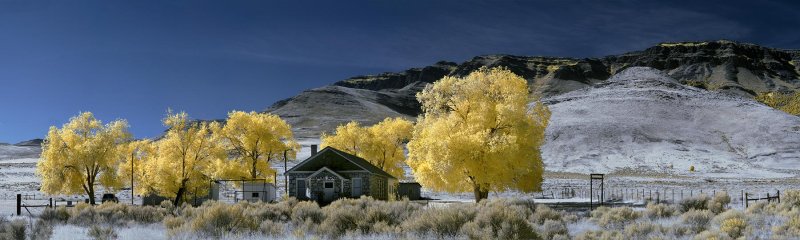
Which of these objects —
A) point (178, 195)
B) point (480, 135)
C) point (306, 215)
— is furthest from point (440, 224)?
point (178, 195)

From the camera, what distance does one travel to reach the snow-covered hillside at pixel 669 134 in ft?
338

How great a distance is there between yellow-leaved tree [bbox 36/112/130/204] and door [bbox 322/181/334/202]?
15897 millimetres

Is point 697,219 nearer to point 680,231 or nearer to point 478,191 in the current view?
point 680,231

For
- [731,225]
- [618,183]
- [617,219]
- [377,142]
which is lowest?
[618,183]

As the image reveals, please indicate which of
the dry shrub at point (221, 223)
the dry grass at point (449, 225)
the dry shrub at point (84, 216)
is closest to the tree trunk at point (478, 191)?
the dry grass at point (449, 225)

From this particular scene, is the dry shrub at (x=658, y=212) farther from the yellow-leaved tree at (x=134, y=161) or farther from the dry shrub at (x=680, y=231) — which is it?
the yellow-leaved tree at (x=134, y=161)

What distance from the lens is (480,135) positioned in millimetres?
38438

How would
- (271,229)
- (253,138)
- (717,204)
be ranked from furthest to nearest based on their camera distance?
(253,138), (717,204), (271,229)

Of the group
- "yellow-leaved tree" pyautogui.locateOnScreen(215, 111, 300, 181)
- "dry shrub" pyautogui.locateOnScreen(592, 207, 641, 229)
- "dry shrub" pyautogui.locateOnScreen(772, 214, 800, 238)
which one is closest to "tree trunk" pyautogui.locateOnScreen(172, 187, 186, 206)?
"yellow-leaved tree" pyautogui.locateOnScreen(215, 111, 300, 181)

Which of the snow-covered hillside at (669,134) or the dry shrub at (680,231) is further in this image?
the snow-covered hillside at (669,134)

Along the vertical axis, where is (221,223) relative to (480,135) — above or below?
below

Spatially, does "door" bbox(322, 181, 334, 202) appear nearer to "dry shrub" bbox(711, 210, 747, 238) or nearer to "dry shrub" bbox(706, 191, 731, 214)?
"dry shrub" bbox(706, 191, 731, 214)

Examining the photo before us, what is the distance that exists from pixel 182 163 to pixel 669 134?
95.0m

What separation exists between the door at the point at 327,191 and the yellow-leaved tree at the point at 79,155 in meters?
15.9
